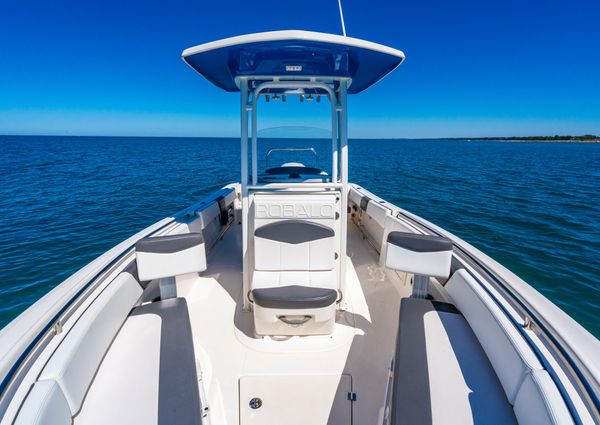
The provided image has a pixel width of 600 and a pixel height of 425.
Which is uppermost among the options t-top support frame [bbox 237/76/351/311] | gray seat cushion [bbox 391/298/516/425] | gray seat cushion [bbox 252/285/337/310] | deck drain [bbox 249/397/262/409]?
t-top support frame [bbox 237/76/351/311]

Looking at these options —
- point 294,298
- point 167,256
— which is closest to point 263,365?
point 294,298

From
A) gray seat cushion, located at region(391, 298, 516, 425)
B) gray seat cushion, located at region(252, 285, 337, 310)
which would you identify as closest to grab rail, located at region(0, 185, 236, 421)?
gray seat cushion, located at region(252, 285, 337, 310)

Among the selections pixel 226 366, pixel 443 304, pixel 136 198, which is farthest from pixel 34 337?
pixel 136 198

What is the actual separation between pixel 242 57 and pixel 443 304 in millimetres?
1880

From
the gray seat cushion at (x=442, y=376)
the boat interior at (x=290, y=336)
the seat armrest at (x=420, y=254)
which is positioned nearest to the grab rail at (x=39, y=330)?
the boat interior at (x=290, y=336)

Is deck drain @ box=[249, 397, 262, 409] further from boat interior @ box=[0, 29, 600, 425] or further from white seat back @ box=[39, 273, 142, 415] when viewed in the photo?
white seat back @ box=[39, 273, 142, 415]

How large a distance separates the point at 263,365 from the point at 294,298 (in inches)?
18.8

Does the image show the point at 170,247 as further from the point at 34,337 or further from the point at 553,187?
the point at 553,187

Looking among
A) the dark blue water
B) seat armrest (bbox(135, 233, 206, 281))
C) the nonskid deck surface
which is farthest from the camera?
the dark blue water

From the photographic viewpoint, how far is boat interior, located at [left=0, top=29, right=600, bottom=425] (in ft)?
3.71

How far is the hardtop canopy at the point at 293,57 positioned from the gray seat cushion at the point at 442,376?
1483 millimetres

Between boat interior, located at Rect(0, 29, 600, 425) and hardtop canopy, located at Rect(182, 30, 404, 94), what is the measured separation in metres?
0.14

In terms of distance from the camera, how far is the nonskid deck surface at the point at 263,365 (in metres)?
1.28

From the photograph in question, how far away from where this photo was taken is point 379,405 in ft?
5.35
